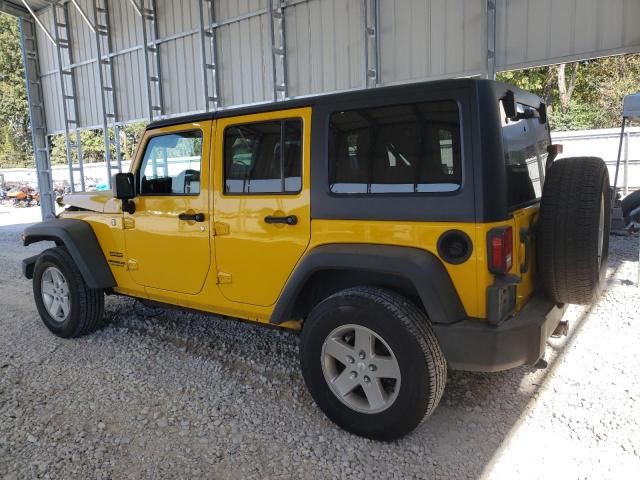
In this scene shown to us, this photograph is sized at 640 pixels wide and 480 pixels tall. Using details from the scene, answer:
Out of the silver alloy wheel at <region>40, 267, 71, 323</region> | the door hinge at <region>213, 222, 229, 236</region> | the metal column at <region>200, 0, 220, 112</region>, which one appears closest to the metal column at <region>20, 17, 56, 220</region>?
the metal column at <region>200, 0, 220, 112</region>

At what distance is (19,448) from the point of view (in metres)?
2.72

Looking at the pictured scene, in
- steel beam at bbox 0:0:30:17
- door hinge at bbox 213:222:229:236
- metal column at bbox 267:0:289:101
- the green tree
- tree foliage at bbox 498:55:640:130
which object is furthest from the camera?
the green tree

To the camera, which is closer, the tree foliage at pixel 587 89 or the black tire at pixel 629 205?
the black tire at pixel 629 205

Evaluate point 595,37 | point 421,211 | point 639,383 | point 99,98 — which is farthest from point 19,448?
point 99,98

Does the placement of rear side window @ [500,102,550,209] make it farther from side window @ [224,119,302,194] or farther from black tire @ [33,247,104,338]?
black tire @ [33,247,104,338]

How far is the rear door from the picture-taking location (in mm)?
2535

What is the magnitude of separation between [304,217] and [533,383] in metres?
1.88

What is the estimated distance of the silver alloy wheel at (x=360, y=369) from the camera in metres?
2.59

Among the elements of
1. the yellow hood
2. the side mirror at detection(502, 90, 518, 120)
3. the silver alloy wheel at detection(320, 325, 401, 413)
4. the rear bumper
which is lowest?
the silver alloy wheel at detection(320, 325, 401, 413)

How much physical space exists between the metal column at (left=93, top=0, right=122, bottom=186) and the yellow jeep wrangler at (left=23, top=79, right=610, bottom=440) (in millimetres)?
10039

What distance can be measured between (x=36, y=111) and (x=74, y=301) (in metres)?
12.6

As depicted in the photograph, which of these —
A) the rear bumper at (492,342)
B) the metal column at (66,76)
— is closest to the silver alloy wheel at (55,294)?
the rear bumper at (492,342)

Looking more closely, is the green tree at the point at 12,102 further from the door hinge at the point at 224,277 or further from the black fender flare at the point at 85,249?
Answer: the door hinge at the point at 224,277

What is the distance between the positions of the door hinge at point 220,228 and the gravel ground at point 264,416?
1046 millimetres
